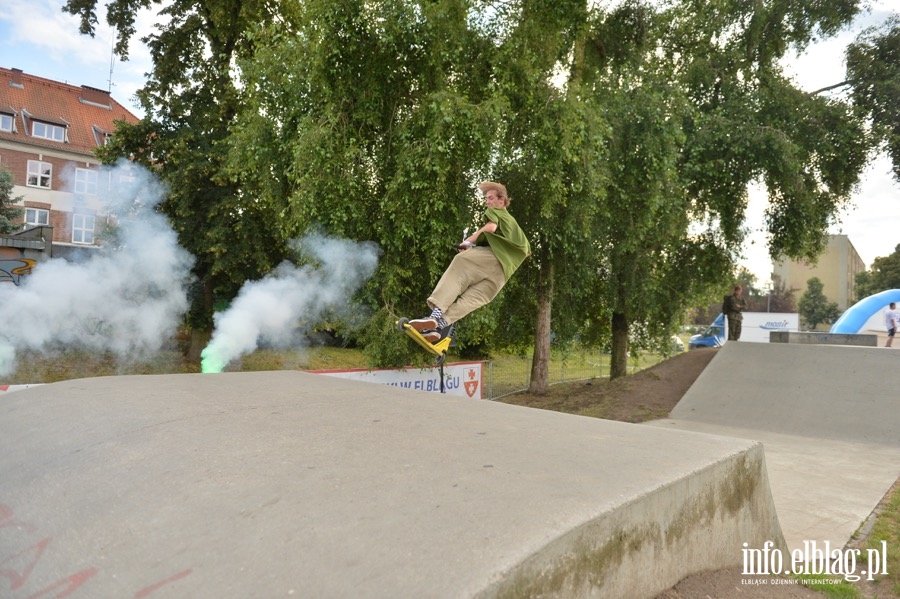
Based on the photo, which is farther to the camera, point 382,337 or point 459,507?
point 382,337

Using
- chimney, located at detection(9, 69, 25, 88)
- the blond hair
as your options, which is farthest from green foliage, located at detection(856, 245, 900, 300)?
chimney, located at detection(9, 69, 25, 88)

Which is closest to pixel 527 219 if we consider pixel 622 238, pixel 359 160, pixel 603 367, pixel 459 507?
pixel 622 238

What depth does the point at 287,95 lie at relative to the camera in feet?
40.3

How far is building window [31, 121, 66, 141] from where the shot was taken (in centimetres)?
3189

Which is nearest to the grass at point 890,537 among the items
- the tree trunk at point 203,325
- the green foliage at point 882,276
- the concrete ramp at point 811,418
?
the concrete ramp at point 811,418

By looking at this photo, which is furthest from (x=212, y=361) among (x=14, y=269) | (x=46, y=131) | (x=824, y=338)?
(x=46, y=131)

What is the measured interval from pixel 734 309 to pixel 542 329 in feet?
22.1

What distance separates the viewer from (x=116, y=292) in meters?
17.5

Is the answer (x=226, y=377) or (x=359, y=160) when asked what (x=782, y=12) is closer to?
(x=359, y=160)

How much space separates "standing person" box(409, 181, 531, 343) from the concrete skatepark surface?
1083mm

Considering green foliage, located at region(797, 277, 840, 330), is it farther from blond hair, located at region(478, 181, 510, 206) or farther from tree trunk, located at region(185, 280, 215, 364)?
blond hair, located at region(478, 181, 510, 206)

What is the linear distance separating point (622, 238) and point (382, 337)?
22.0 feet

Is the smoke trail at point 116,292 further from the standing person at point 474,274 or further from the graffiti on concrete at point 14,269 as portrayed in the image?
the standing person at point 474,274

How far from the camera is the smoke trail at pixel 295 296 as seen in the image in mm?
12578
